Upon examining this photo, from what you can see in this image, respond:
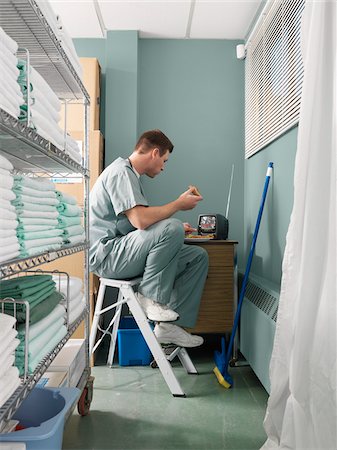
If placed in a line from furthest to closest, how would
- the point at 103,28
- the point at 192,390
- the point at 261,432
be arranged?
the point at 103,28 → the point at 192,390 → the point at 261,432

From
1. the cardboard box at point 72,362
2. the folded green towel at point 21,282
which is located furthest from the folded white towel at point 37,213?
the cardboard box at point 72,362

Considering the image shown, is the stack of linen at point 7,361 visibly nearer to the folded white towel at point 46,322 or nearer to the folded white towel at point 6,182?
the folded white towel at point 46,322

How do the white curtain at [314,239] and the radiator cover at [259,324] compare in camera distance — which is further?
the radiator cover at [259,324]

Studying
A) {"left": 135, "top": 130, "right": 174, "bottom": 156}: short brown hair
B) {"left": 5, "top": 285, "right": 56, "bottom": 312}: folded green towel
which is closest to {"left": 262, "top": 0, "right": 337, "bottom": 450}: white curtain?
{"left": 5, "top": 285, "right": 56, "bottom": 312}: folded green towel

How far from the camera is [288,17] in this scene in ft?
7.08

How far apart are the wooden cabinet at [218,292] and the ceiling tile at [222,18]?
153cm

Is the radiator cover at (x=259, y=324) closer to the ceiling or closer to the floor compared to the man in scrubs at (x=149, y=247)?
closer to the floor

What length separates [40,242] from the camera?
1265 millimetres

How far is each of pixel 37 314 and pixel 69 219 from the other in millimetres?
432

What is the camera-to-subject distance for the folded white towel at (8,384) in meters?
0.93

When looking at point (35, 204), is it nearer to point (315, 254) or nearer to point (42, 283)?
point (42, 283)

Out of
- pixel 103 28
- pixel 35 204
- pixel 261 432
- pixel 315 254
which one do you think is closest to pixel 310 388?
pixel 315 254

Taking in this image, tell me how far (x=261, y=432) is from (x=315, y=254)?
0.82 meters

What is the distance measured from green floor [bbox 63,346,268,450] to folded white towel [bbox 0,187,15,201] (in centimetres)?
101
